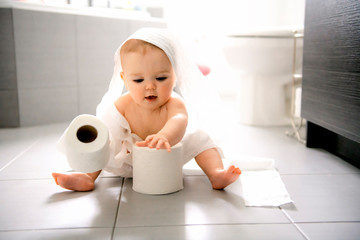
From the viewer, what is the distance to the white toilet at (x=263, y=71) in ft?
5.81

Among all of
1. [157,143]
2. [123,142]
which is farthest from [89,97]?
[157,143]

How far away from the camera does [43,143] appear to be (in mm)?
1562

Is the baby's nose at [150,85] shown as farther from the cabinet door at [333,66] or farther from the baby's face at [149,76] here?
the cabinet door at [333,66]

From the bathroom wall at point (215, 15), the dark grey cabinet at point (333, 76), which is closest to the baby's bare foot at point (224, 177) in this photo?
the dark grey cabinet at point (333, 76)

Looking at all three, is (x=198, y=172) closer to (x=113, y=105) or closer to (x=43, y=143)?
(x=113, y=105)

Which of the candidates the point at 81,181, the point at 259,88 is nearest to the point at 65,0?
the point at 259,88

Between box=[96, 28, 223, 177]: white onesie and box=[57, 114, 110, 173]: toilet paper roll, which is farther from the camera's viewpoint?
box=[96, 28, 223, 177]: white onesie

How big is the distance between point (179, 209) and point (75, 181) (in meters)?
0.29

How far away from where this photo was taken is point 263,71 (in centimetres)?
190

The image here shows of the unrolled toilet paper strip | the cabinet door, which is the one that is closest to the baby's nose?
the unrolled toilet paper strip

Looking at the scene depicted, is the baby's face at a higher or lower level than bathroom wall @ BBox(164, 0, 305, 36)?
lower

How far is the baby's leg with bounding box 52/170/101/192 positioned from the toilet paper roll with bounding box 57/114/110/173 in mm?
65

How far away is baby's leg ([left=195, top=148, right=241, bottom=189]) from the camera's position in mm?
988

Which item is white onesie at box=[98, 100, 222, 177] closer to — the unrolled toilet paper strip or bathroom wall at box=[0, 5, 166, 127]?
the unrolled toilet paper strip
